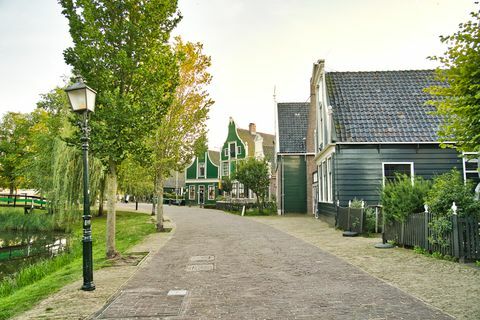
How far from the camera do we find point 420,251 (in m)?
10.8

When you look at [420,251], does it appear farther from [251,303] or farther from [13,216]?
[13,216]

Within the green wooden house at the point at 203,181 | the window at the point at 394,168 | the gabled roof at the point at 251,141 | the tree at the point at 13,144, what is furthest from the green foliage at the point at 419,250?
the green wooden house at the point at 203,181

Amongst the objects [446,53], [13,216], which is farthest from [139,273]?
[13,216]

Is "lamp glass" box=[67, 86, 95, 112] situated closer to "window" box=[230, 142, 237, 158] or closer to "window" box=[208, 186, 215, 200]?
"window" box=[230, 142, 237, 158]

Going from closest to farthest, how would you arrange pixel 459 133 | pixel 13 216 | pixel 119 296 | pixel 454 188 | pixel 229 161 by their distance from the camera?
pixel 119 296 < pixel 459 133 < pixel 454 188 < pixel 13 216 < pixel 229 161

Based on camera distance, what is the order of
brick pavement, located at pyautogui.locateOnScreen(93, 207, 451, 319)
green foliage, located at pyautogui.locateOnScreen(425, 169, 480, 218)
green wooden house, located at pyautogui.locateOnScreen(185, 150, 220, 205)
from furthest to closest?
green wooden house, located at pyautogui.locateOnScreen(185, 150, 220, 205) < green foliage, located at pyautogui.locateOnScreen(425, 169, 480, 218) < brick pavement, located at pyautogui.locateOnScreen(93, 207, 451, 319)

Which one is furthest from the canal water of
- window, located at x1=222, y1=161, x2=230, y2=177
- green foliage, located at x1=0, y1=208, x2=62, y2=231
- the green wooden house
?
the green wooden house

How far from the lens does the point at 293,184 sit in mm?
31469

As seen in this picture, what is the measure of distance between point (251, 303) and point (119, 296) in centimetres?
237

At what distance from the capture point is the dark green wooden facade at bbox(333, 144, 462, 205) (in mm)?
18328

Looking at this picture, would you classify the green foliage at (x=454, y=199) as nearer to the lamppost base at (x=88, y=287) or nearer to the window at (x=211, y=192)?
the lamppost base at (x=88, y=287)

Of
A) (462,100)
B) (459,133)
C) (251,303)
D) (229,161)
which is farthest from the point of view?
(229,161)

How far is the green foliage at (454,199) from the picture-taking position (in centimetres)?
975

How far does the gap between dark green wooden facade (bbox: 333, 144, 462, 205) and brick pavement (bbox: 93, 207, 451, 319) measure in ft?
25.8
